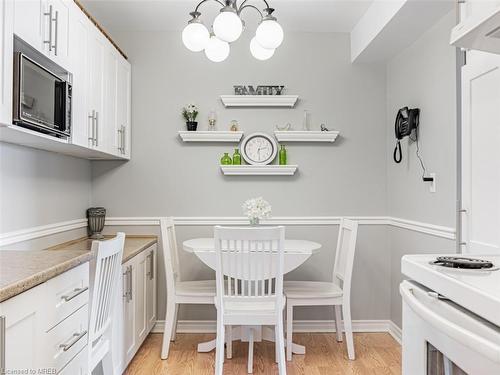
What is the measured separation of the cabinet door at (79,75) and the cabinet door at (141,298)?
1002mm

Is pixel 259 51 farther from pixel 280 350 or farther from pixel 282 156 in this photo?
pixel 280 350

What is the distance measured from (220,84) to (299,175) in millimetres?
1109

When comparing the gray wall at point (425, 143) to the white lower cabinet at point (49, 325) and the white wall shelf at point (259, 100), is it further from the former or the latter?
the white lower cabinet at point (49, 325)

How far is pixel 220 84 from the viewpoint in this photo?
12.1 feet

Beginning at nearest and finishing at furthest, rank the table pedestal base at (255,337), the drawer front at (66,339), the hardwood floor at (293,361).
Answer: the drawer front at (66,339) < the hardwood floor at (293,361) < the table pedestal base at (255,337)

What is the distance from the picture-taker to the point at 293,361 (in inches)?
117

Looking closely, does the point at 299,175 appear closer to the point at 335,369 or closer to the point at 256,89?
the point at 256,89

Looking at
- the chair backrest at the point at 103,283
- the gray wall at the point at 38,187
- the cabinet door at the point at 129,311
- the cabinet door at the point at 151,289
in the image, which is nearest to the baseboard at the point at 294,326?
the cabinet door at the point at 151,289

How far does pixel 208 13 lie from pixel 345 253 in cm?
227

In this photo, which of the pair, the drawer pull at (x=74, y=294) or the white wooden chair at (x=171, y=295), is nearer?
the drawer pull at (x=74, y=294)

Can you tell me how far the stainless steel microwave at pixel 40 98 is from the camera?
176 centimetres

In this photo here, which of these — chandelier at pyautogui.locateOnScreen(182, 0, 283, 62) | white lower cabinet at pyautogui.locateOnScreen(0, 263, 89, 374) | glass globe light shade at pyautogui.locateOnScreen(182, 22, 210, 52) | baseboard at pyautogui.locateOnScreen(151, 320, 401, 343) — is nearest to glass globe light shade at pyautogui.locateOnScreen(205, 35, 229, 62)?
chandelier at pyautogui.locateOnScreen(182, 0, 283, 62)

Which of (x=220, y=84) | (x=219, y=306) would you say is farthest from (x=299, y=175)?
(x=219, y=306)

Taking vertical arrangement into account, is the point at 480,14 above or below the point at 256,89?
below
